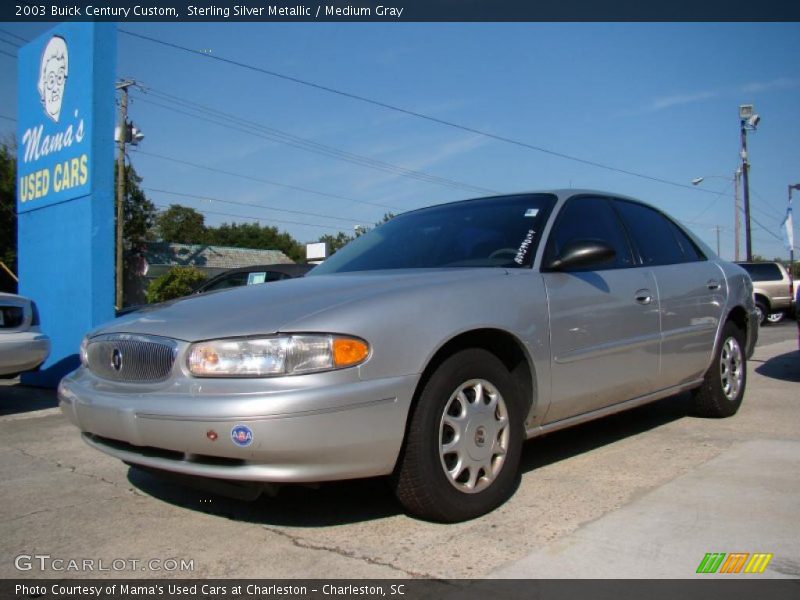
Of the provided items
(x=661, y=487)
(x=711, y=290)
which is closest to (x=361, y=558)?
(x=661, y=487)

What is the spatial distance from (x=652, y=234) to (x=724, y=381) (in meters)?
1.31

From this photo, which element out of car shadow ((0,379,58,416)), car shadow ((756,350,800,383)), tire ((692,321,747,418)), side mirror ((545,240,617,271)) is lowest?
car shadow ((0,379,58,416))

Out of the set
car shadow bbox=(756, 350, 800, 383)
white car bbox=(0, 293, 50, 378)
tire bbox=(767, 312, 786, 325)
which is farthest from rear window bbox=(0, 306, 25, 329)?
tire bbox=(767, 312, 786, 325)

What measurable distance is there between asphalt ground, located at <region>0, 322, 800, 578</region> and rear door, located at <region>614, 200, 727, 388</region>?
53cm

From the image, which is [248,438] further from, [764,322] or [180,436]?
[764,322]

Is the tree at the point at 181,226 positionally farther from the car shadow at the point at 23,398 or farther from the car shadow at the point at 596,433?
the car shadow at the point at 596,433

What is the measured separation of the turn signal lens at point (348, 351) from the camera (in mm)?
2605

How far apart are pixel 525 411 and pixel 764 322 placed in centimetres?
1718

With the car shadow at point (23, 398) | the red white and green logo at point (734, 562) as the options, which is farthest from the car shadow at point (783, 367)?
the car shadow at point (23, 398)

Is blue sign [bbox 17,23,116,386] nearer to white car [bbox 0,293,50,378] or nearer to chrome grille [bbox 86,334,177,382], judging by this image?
white car [bbox 0,293,50,378]

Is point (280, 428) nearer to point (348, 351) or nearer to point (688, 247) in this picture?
point (348, 351)

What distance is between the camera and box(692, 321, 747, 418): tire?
16.0 ft

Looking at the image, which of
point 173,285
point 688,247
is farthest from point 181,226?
point 688,247

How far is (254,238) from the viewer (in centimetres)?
7825
